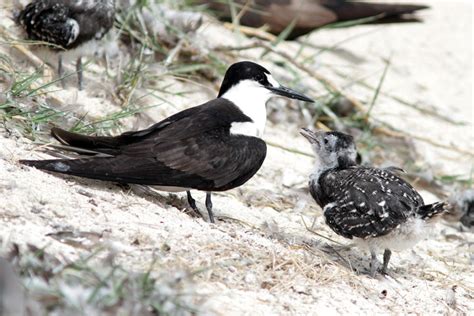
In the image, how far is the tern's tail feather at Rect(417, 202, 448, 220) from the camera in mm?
4625

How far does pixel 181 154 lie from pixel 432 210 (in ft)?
4.08

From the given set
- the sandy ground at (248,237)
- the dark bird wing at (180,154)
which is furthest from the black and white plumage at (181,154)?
the sandy ground at (248,237)

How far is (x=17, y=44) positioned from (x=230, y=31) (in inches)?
92.8

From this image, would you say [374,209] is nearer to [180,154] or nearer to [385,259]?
[385,259]

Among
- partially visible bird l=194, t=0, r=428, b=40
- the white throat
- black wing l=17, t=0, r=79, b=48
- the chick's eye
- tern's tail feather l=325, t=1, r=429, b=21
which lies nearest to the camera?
the white throat

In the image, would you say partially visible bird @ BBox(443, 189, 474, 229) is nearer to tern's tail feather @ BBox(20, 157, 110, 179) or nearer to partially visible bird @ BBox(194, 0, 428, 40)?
partially visible bird @ BBox(194, 0, 428, 40)

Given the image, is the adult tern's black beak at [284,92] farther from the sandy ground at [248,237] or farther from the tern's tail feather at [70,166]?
the tern's tail feather at [70,166]

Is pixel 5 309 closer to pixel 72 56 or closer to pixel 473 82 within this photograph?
pixel 72 56

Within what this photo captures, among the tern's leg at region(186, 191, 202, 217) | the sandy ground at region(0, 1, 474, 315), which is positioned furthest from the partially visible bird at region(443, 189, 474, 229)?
the tern's leg at region(186, 191, 202, 217)

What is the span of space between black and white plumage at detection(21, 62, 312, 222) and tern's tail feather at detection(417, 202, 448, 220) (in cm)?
87

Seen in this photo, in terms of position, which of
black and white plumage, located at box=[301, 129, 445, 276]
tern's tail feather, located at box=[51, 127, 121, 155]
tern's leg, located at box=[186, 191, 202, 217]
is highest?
tern's tail feather, located at box=[51, 127, 121, 155]

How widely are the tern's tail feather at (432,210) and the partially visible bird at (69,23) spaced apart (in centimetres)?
241

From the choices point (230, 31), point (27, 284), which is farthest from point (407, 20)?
point (27, 284)

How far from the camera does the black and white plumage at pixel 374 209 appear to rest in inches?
183
